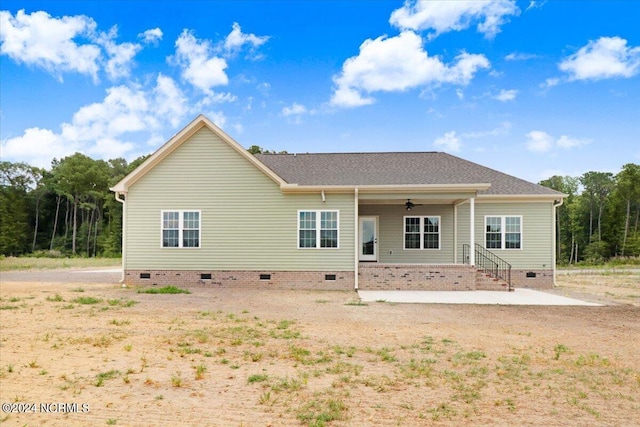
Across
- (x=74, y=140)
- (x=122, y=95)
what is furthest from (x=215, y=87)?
(x=74, y=140)

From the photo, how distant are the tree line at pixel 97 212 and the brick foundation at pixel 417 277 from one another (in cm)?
4380

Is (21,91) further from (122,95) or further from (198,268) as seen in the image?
(198,268)

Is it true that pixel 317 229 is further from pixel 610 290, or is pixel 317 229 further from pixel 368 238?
pixel 610 290

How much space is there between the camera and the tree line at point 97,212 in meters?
51.3

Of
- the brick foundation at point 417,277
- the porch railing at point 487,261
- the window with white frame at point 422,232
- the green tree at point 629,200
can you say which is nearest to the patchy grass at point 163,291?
the brick foundation at point 417,277

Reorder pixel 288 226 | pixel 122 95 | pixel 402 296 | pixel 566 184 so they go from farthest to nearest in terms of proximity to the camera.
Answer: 1. pixel 566 184
2. pixel 122 95
3. pixel 288 226
4. pixel 402 296

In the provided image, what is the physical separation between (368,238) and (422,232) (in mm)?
2317

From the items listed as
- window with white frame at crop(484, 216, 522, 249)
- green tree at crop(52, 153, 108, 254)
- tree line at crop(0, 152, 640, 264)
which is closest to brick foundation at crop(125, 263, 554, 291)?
window with white frame at crop(484, 216, 522, 249)

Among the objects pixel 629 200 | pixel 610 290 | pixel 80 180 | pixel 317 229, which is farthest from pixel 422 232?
pixel 80 180

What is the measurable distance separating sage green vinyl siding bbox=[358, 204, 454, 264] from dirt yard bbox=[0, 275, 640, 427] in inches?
277

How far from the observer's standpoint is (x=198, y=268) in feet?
52.1

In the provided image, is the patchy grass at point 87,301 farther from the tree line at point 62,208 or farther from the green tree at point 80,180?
the green tree at point 80,180

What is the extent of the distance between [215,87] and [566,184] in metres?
57.8

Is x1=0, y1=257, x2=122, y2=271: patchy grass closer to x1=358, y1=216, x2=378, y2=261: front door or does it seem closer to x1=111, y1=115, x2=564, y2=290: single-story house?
x1=111, y1=115, x2=564, y2=290: single-story house
